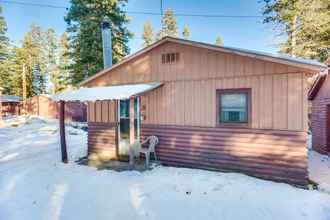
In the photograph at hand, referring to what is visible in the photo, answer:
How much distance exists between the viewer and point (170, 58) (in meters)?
7.15

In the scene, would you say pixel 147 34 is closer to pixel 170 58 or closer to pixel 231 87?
pixel 170 58

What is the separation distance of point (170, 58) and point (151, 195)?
4172 millimetres

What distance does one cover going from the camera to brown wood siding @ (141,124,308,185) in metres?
5.36

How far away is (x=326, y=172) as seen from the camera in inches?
252

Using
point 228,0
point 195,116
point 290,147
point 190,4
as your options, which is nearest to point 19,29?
point 190,4

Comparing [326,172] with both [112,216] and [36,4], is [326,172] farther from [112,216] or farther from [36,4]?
[36,4]

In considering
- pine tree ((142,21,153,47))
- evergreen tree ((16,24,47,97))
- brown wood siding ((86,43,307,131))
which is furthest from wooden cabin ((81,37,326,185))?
evergreen tree ((16,24,47,97))

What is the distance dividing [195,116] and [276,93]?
89.2 inches

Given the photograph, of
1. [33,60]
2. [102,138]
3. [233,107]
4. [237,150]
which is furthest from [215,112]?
[33,60]

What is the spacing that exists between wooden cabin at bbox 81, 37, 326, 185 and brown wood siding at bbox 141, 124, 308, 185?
0.02 meters

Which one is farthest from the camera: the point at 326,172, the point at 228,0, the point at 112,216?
the point at 228,0

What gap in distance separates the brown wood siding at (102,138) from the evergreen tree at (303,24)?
1396cm

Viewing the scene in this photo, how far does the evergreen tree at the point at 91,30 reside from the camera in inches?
626

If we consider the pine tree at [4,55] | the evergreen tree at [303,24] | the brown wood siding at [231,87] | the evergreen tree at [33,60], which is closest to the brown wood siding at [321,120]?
the brown wood siding at [231,87]
